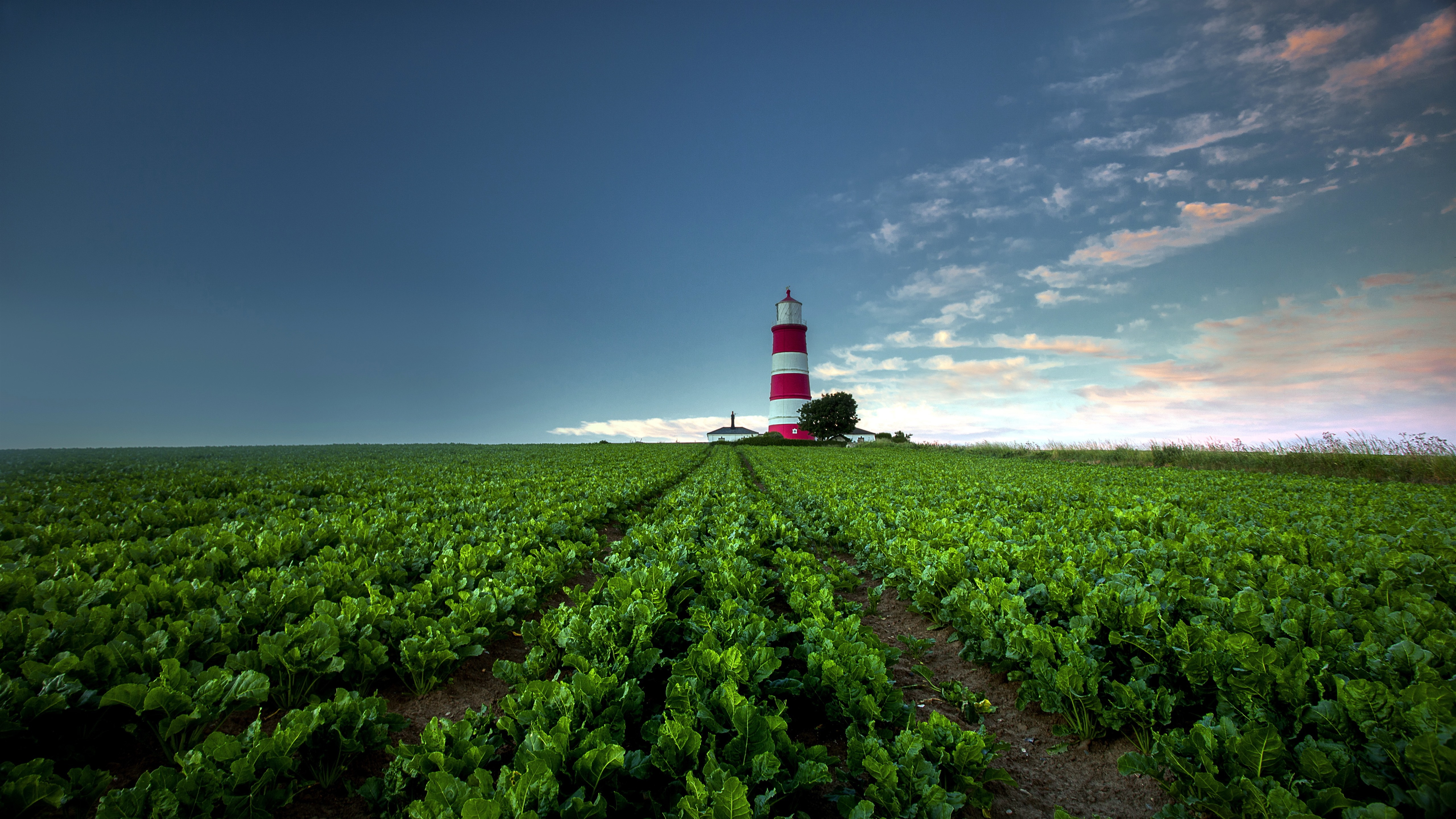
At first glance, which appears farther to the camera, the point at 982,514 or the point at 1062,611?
the point at 982,514

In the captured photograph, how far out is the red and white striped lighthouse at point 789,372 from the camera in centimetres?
6353

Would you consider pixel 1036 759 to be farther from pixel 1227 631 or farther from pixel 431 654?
pixel 431 654

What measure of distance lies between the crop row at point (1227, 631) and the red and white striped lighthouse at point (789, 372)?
53.9 m

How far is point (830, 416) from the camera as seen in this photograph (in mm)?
66500

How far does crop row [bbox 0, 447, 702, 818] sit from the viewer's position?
2.83 meters

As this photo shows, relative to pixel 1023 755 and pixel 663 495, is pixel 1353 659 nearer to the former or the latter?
pixel 1023 755

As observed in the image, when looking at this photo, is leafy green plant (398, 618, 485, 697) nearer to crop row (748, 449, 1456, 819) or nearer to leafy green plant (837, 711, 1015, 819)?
leafy green plant (837, 711, 1015, 819)

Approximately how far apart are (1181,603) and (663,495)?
1211 centimetres

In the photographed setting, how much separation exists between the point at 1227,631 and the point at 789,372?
197 feet

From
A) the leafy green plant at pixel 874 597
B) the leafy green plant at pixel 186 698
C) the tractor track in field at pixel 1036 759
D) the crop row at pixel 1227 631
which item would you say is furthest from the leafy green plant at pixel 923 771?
the leafy green plant at pixel 186 698

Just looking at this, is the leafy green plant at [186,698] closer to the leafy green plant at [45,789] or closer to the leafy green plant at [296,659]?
the leafy green plant at [296,659]

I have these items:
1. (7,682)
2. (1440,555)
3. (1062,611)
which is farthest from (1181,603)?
(7,682)

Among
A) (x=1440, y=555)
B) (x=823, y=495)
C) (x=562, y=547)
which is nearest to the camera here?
(x=1440, y=555)

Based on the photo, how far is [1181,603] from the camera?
4762 millimetres
